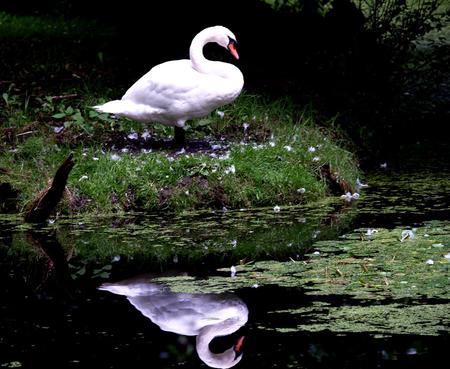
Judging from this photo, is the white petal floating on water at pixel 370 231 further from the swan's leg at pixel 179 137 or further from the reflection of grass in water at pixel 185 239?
the swan's leg at pixel 179 137

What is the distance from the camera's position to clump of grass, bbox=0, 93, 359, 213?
7.88m

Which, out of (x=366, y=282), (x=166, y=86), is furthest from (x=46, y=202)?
(x=366, y=282)

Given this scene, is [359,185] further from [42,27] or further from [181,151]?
[42,27]

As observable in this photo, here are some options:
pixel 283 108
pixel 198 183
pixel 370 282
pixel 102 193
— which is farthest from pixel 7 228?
pixel 283 108

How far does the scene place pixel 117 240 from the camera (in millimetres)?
6875

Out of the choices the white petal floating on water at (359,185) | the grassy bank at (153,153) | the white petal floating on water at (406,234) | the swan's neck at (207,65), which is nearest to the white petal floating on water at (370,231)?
the white petal floating on water at (406,234)

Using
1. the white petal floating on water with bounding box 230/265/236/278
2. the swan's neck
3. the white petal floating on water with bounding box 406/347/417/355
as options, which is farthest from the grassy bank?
the white petal floating on water with bounding box 406/347/417/355

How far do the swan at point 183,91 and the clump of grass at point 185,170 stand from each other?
0.33 meters

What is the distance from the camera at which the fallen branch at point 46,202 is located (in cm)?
724

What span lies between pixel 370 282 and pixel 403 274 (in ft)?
0.76

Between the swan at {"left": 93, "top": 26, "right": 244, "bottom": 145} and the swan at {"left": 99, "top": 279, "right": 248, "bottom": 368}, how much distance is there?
8.27 feet

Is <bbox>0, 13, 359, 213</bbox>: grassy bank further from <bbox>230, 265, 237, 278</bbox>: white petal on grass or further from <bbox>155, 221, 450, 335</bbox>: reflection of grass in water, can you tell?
<bbox>230, 265, 237, 278</bbox>: white petal on grass

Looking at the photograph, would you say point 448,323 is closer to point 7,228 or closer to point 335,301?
point 335,301

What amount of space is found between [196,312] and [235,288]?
1.48 feet
